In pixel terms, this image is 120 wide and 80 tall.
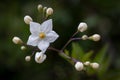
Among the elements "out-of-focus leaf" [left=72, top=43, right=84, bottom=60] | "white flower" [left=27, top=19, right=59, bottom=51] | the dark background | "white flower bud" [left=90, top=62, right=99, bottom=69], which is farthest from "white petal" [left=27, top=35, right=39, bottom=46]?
the dark background

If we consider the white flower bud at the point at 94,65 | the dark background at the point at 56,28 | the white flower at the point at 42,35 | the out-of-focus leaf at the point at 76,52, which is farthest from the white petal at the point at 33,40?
the dark background at the point at 56,28

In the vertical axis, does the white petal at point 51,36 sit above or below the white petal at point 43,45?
above

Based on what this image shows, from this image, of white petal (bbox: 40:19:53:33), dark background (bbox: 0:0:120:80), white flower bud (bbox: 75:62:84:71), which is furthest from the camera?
dark background (bbox: 0:0:120:80)

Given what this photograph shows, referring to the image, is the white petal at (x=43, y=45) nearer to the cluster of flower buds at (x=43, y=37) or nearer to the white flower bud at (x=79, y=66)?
the cluster of flower buds at (x=43, y=37)

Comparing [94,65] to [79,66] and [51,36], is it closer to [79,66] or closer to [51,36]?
[79,66]

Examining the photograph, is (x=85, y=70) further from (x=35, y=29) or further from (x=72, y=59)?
(x=35, y=29)

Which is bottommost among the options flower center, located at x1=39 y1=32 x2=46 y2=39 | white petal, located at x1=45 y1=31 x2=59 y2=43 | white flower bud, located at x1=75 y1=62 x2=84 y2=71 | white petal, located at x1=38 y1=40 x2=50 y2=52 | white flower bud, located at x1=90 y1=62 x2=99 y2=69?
white flower bud, located at x1=75 y1=62 x2=84 y2=71

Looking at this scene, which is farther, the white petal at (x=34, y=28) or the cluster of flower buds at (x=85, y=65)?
the white petal at (x=34, y=28)

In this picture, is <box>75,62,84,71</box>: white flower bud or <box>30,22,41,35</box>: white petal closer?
<box>75,62,84,71</box>: white flower bud

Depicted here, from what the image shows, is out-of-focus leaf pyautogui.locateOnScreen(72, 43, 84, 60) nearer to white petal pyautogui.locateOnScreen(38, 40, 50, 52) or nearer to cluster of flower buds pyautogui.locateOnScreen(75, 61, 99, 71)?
cluster of flower buds pyautogui.locateOnScreen(75, 61, 99, 71)
